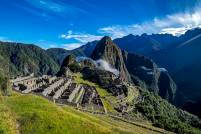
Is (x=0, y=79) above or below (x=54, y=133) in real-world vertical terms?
above

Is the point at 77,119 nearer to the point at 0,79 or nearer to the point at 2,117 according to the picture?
the point at 2,117

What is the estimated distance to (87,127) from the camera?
5297 cm

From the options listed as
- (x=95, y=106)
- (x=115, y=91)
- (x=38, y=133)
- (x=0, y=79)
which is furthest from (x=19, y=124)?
(x=115, y=91)

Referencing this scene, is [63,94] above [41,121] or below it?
above

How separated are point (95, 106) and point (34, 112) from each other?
53.0 m

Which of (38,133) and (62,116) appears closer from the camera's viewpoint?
(38,133)

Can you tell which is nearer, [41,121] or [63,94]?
[41,121]

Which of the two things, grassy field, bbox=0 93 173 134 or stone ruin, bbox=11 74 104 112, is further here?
stone ruin, bbox=11 74 104 112

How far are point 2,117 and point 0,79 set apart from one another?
28241 mm

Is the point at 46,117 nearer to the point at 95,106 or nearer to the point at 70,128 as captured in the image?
the point at 70,128

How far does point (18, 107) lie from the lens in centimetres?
5653

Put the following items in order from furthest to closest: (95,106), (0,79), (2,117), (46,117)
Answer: (95,106)
(0,79)
(46,117)
(2,117)

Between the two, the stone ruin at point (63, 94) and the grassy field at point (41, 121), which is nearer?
the grassy field at point (41, 121)

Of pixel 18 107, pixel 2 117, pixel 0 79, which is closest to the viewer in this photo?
pixel 2 117
